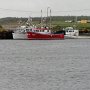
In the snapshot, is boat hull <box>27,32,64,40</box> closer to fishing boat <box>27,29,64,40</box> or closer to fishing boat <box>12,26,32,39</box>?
fishing boat <box>27,29,64,40</box>

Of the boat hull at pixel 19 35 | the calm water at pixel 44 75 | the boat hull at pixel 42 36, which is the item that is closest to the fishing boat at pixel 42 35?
the boat hull at pixel 42 36

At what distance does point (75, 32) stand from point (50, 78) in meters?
91.9

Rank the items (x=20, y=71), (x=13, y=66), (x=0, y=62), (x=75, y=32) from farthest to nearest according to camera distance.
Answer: (x=75, y=32) < (x=0, y=62) < (x=13, y=66) < (x=20, y=71)

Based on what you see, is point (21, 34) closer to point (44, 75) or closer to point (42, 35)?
point (42, 35)

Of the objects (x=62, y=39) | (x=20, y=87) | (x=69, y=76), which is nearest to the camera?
(x=20, y=87)

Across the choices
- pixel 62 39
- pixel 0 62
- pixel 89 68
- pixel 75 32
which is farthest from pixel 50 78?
pixel 75 32

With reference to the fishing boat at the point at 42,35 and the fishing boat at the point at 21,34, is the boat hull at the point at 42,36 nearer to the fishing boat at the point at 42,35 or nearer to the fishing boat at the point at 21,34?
the fishing boat at the point at 42,35

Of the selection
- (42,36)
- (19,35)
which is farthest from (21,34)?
(42,36)

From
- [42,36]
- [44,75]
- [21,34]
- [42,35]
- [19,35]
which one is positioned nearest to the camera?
[44,75]

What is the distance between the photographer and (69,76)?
46.9 meters

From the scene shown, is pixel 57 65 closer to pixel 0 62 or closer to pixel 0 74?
pixel 0 62

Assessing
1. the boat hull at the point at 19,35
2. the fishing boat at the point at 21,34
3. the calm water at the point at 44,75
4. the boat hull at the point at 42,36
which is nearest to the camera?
the calm water at the point at 44,75

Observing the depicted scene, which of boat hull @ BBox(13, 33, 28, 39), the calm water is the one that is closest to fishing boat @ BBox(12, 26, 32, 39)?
boat hull @ BBox(13, 33, 28, 39)

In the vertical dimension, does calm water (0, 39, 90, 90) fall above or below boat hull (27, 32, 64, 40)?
above
